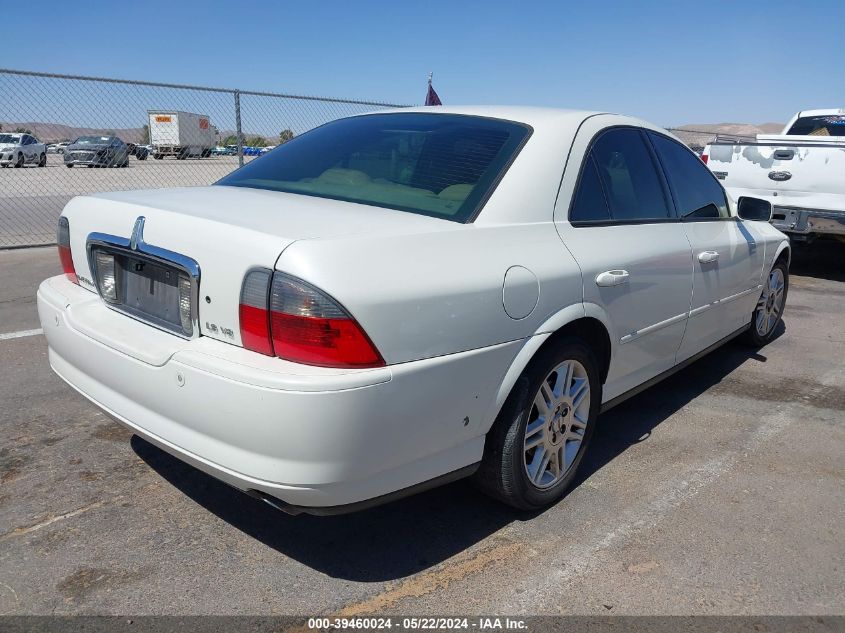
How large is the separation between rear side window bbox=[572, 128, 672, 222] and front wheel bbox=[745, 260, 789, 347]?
1.86 metres

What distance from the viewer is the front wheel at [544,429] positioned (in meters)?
2.62

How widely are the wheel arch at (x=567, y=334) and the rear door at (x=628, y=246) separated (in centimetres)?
3

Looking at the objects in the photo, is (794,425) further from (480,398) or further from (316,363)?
(316,363)

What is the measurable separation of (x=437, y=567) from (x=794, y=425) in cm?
252

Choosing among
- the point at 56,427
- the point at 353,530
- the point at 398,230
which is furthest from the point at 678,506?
the point at 56,427

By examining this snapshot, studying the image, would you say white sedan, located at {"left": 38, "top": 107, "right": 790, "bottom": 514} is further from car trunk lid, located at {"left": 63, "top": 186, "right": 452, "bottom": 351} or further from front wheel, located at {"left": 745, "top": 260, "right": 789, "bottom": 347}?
front wheel, located at {"left": 745, "top": 260, "right": 789, "bottom": 347}

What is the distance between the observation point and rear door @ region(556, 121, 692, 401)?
295 cm

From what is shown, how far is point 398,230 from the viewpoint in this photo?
2.34m

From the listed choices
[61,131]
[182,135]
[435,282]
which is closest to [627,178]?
[435,282]

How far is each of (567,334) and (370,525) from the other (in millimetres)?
1089

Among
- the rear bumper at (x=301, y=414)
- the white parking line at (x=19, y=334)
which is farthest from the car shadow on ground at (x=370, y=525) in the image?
the white parking line at (x=19, y=334)

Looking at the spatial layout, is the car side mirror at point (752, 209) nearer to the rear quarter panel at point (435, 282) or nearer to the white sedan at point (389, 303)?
→ the white sedan at point (389, 303)

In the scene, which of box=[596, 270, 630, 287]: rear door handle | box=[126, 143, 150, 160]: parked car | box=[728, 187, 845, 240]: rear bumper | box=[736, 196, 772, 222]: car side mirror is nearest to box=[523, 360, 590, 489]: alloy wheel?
box=[596, 270, 630, 287]: rear door handle

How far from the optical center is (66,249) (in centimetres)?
297
